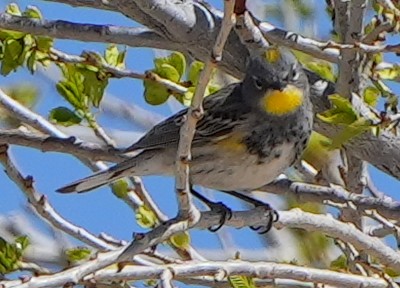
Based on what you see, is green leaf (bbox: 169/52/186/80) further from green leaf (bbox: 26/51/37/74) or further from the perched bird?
green leaf (bbox: 26/51/37/74)

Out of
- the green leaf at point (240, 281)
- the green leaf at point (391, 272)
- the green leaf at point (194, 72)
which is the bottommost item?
the green leaf at point (391, 272)

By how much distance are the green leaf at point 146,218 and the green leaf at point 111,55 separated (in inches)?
22.3

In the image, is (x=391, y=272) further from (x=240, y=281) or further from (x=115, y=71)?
(x=115, y=71)

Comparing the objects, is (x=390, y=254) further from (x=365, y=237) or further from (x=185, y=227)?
(x=185, y=227)

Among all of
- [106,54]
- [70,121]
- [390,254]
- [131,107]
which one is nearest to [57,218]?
[70,121]

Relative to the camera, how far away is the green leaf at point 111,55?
4684 millimetres

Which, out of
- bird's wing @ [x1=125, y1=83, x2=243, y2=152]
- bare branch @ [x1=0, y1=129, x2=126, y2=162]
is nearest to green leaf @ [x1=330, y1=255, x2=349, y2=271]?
bird's wing @ [x1=125, y1=83, x2=243, y2=152]

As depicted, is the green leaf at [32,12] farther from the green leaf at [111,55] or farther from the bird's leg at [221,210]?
the bird's leg at [221,210]

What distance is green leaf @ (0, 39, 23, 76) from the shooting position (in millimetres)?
4469

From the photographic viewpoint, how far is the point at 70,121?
15.0 feet

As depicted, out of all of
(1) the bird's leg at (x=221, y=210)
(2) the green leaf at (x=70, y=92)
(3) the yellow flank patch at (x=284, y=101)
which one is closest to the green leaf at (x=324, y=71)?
(3) the yellow flank patch at (x=284, y=101)

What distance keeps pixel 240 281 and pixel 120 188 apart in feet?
4.03

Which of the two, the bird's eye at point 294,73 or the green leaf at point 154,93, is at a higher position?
the green leaf at point 154,93

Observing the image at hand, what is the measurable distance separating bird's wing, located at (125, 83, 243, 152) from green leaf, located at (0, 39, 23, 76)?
0.56m
